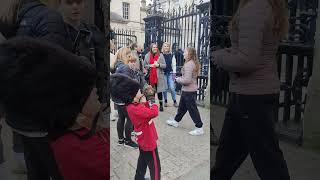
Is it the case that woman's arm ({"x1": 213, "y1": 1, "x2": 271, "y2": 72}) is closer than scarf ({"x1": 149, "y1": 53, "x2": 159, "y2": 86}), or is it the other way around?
woman's arm ({"x1": 213, "y1": 1, "x2": 271, "y2": 72})

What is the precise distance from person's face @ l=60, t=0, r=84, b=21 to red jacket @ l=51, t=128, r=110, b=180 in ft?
1.59

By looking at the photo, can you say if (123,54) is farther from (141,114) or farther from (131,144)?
(131,144)

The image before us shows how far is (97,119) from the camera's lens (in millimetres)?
1543

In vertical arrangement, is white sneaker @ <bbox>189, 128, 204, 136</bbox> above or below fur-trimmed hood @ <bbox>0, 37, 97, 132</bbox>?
below

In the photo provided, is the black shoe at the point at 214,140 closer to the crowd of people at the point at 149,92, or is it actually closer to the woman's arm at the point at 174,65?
the crowd of people at the point at 149,92

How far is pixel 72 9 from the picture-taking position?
56.1 inches

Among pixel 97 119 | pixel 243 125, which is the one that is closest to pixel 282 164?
pixel 243 125

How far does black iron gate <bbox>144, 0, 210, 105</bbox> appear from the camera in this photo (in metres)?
1.40

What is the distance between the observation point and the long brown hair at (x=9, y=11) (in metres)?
1.41

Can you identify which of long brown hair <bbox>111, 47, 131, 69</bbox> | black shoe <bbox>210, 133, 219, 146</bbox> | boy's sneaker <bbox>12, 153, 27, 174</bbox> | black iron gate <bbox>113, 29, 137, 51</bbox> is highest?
black iron gate <bbox>113, 29, 137, 51</bbox>

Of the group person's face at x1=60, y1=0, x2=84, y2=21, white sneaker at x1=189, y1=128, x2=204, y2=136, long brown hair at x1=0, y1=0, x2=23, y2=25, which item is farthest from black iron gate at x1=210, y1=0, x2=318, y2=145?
long brown hair at x1=0, y1=0, x2=23, y2=25

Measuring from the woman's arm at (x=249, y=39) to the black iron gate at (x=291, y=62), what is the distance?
52mm

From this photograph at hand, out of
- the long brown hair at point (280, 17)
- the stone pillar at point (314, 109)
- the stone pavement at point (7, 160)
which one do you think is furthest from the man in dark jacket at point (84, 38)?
the stone pillar at point (314, 109)

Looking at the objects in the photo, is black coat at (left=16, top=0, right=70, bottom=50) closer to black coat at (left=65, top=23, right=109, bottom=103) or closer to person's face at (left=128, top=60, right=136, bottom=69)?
black coat at (left=65, top=23, right=109, bottom=103)
